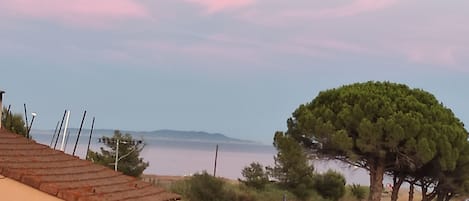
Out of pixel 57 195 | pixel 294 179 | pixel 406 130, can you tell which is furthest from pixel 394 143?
pixel 57 195

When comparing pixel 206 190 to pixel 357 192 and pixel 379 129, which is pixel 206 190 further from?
pixel 357 192

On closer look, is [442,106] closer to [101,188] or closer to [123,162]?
[123,162]

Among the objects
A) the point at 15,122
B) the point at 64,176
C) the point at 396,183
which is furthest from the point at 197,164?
the point at 64,176

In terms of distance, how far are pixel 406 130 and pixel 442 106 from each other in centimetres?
349

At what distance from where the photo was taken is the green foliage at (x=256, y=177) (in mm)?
29281

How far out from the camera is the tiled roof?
28.0 feet

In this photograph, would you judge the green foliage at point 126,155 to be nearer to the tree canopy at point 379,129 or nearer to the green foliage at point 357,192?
the tree canopy at point 379,129

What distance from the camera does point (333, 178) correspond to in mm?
30891

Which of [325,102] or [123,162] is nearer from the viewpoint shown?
[325,102]

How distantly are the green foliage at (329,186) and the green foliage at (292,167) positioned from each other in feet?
2.38

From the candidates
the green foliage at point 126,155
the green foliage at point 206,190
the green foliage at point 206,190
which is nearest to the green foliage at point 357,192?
the green foliage at point 206,190

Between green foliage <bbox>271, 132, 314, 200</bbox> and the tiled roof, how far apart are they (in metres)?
15.8

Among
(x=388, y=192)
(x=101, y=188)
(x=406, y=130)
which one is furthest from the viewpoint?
(x=388, y=192)

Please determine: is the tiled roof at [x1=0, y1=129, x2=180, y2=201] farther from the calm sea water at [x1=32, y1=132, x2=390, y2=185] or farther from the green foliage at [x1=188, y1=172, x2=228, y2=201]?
the green foliage at [x1=188, y1=172, x2=228, y2=201]
